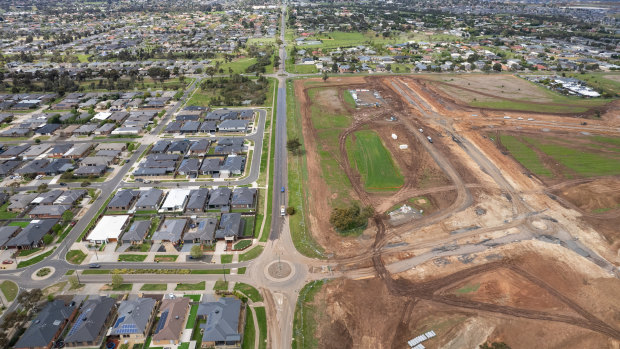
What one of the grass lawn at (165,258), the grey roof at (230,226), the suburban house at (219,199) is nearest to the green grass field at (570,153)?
the grey roof at (230,226)

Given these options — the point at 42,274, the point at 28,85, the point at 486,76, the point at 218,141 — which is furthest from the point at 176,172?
the point at 486,76

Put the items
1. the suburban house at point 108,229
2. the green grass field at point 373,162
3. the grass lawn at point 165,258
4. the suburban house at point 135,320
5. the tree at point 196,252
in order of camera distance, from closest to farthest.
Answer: the suburban house at point 135,320 → the tree at point 196,252 → the grass lawn at point 165,258 → the suburban house at point 108,229 → the green grass field at point 373,162

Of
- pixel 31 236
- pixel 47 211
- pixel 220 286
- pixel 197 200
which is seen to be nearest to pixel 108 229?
pixel 31 236

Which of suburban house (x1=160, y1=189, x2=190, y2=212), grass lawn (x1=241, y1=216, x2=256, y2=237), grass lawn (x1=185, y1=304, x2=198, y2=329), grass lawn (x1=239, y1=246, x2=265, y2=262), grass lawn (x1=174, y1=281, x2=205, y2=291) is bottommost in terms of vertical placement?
grass lawn (x1=185, y1=304, x2=198, y2=329)

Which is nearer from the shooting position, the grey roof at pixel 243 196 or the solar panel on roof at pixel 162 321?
the solar panel on roof at pixel 162 321

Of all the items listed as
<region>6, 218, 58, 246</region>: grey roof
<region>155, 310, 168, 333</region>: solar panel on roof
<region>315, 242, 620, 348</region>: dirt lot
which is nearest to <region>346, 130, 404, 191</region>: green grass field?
<region>315, 242, 620, 348</region>: dirt lot

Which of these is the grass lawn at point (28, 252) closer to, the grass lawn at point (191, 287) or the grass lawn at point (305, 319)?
the grass lawn at point (191, 287)

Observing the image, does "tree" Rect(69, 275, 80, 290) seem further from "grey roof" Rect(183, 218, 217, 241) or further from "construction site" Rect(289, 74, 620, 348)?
"construction site" Rect(289, 74, 620, 348)
